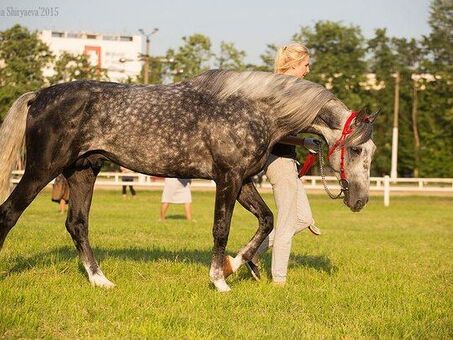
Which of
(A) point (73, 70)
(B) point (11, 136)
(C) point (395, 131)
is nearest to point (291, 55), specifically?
(B) point (11, 136)

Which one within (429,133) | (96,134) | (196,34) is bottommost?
(429,133)

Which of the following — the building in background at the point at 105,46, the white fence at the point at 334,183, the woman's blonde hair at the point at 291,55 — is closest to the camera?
the woman's blonde hair at the point at 291,55

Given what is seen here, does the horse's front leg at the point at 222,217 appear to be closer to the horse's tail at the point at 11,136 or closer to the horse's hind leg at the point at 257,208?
the horse's hind leg at the point at 257,208

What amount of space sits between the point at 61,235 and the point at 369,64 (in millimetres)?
62924

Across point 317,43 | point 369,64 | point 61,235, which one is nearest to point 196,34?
point 317,43

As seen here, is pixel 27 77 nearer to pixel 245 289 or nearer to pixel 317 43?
pixel 317 43

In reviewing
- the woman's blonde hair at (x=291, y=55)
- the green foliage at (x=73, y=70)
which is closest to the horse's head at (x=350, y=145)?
the woman's blonde hair at (x=291, y=55)

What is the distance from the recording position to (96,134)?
311 inches

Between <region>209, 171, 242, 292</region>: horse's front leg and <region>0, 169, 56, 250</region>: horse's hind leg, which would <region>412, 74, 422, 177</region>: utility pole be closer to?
<region>209, 171, 242, 292</region>: horse's front leg

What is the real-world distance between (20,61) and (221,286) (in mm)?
56700

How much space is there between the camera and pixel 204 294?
24.5 feet

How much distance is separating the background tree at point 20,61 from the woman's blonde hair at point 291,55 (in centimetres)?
5115

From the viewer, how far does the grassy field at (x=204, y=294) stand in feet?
19.8

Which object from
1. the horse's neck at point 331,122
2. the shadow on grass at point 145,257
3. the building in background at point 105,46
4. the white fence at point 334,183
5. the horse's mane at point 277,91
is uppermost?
the building in background at point 105,46
